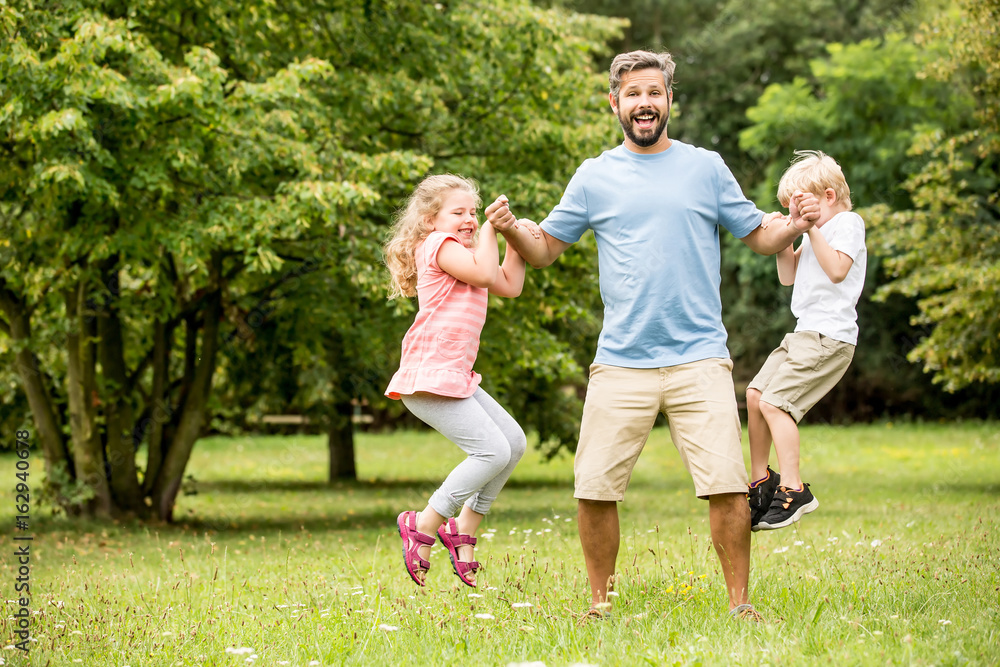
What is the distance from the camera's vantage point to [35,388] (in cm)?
1155

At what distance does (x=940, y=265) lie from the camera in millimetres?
12789

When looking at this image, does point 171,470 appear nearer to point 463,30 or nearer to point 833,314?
point 463,30

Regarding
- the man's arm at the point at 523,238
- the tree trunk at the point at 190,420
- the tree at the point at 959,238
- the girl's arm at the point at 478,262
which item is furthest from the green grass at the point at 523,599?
the tree at the point at 959,238

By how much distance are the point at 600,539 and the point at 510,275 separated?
126 cm

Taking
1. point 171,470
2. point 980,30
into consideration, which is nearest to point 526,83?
point 980,30

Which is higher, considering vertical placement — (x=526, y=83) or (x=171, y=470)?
(x=526, y=83)

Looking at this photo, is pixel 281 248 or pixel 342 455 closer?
pixel 281 248

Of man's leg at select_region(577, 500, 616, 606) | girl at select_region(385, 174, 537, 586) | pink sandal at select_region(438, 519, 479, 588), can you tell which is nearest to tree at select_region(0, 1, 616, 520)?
girl at select_region(385, 174, 537, 586)

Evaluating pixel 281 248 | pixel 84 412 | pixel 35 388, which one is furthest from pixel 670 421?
pixel 35 388

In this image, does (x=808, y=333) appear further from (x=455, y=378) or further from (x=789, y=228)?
(x=455, y=378)

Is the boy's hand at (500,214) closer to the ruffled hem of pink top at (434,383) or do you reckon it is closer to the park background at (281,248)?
the ruffled hem of pink top at (434,383)

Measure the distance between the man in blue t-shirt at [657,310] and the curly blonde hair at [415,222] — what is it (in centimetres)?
57

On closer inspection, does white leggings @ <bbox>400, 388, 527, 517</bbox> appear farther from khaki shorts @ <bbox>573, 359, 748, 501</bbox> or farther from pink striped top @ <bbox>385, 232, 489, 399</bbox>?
khaki shorts @ <bbox>573, 359, 748, 501</bbox>

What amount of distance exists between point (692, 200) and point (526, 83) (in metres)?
7.20
